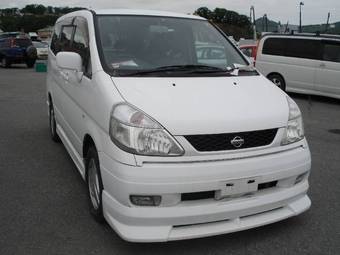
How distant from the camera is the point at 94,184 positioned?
3.92 meters

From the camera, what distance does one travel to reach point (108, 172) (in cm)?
331

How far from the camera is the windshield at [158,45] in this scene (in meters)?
4.06

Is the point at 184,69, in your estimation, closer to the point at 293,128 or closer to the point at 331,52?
the point at 293,128

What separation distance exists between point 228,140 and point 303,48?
9.95m

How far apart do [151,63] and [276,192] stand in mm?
1587

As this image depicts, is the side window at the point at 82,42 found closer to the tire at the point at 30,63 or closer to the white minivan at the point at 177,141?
the white minivan at the point at 177,141

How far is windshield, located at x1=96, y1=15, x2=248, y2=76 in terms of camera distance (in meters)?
4.06

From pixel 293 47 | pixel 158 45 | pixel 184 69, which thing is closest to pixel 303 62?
pixel 293 47

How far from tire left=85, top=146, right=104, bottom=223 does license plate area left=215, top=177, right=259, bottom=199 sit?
3.11 ft

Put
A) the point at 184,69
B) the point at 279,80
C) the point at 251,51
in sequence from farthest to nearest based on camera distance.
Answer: the point at 251,51 < the point at 279,80 < the point at 184,69

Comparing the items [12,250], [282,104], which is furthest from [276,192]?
[12,250]

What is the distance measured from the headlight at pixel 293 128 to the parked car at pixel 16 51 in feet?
69.2

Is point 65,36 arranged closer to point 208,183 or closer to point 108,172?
point 108,172

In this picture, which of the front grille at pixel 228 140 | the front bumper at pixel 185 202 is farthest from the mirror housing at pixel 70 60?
the front grille at pixel 228 140
